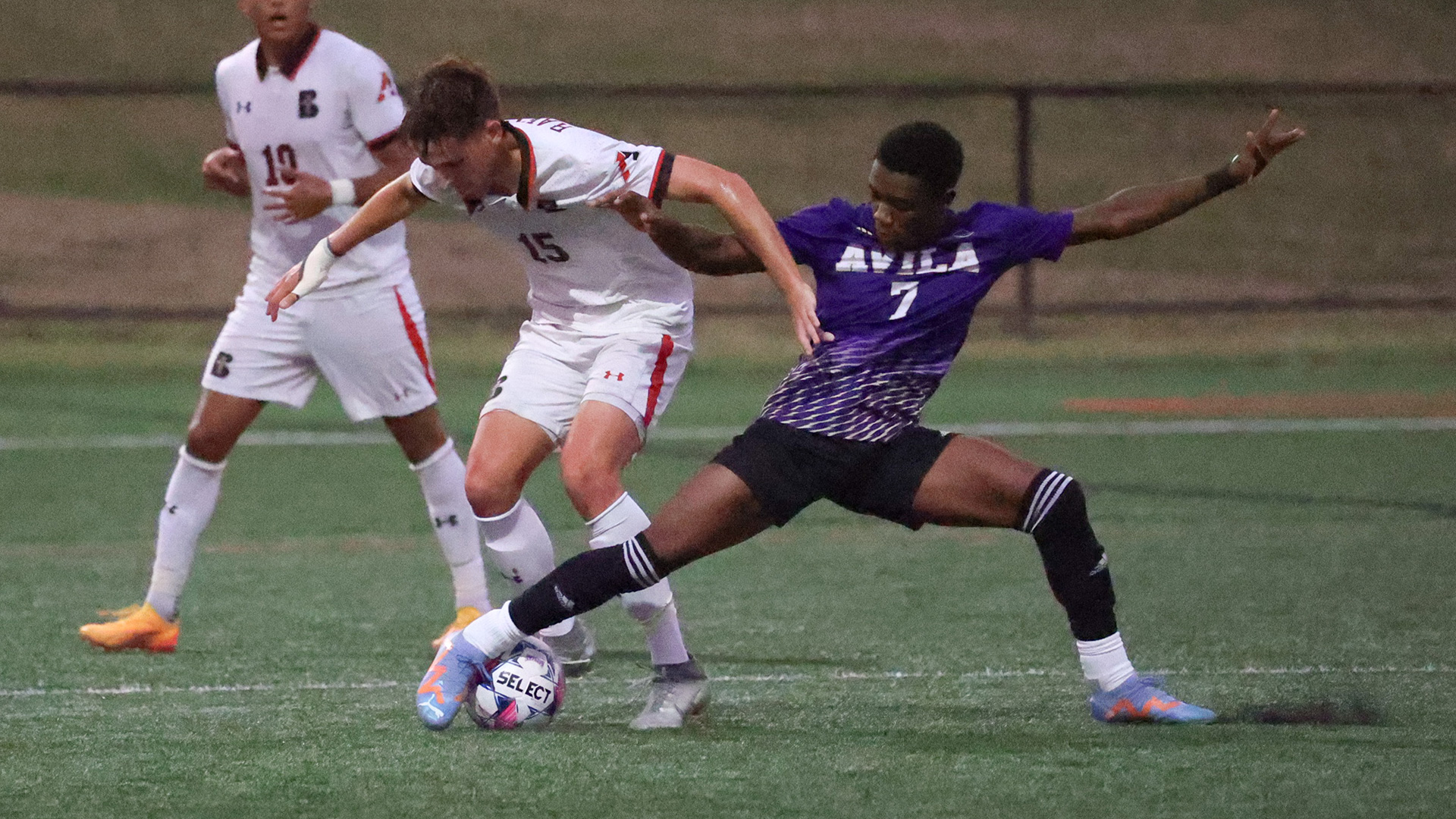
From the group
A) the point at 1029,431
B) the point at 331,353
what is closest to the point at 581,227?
the point at 331,353

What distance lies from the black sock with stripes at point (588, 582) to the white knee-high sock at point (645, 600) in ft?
0.56

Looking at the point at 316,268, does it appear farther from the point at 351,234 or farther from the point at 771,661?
the point at 771,661

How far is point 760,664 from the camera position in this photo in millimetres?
6328

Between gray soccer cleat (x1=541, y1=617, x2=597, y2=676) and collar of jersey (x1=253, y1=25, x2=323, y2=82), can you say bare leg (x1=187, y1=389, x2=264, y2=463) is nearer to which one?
collar of jersey (x1=253, y1=25, x2=323, y2=82)

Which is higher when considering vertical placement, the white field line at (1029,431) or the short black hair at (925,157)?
the short black hair at (925,157)

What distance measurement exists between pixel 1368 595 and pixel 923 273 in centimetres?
282

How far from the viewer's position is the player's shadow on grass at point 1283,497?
938 cm

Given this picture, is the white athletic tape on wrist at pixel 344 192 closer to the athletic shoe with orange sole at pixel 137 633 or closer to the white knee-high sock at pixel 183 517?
the white knee-high sock at pixel 183 517

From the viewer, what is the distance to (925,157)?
5117 millimetres

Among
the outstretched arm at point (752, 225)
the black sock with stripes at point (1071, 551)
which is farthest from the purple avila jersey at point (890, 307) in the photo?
the black sock with stripes at point (1071, 551)

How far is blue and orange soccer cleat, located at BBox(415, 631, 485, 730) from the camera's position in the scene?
206 inches

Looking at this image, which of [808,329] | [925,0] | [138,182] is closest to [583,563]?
[808,329]

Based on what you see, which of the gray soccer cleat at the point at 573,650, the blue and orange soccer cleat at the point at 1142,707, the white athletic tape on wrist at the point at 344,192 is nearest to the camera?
the blue and orange soccer cleat at the point at 1142,707

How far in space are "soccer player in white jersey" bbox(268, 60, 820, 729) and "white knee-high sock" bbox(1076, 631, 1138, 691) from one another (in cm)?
98
